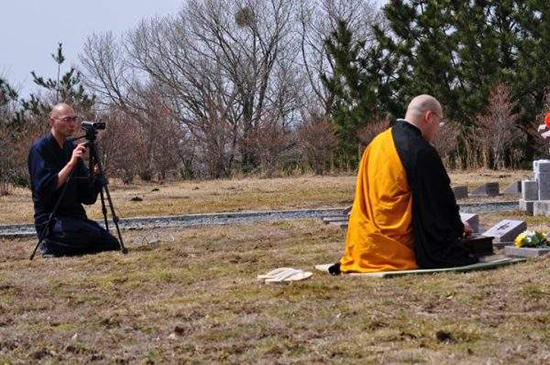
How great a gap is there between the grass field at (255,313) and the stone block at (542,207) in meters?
4.18

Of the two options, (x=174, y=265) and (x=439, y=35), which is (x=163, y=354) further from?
(x=439, y=35)

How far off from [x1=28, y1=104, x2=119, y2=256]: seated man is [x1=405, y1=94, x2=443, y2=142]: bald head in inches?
143

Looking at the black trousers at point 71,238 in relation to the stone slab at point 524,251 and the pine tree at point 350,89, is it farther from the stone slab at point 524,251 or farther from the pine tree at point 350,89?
the pine tree at point 350,89

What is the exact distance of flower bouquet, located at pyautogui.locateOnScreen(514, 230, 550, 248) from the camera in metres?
8.55

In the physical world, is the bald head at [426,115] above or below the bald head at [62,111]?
below

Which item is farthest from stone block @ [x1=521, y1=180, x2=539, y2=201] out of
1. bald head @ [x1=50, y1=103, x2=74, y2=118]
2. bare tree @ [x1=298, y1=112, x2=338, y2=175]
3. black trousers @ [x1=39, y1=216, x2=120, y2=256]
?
bare tree @ [x1=298, y1=112, x2=338, y2=175]

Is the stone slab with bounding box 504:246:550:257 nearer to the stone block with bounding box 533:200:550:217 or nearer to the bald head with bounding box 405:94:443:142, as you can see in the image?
the bald head with bounding box 405:94:443:142

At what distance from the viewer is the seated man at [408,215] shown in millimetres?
8047

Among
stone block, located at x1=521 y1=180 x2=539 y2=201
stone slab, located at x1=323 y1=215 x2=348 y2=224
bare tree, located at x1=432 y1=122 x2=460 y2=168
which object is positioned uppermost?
bare tree, located at x1=432 y1=122 x2=460 y2=168

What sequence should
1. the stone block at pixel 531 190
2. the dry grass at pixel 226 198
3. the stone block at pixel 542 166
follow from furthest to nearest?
the dry grass at pixel 226 198, the stone block at pixel 531 190, the stone block at pixel 542 166

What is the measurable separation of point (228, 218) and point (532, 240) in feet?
21.4

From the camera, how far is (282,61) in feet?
158

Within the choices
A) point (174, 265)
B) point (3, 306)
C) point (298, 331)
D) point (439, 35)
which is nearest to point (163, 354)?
point (298, 331)

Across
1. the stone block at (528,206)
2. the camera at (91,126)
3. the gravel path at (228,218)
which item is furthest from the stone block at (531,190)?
the camera at (91,126)
